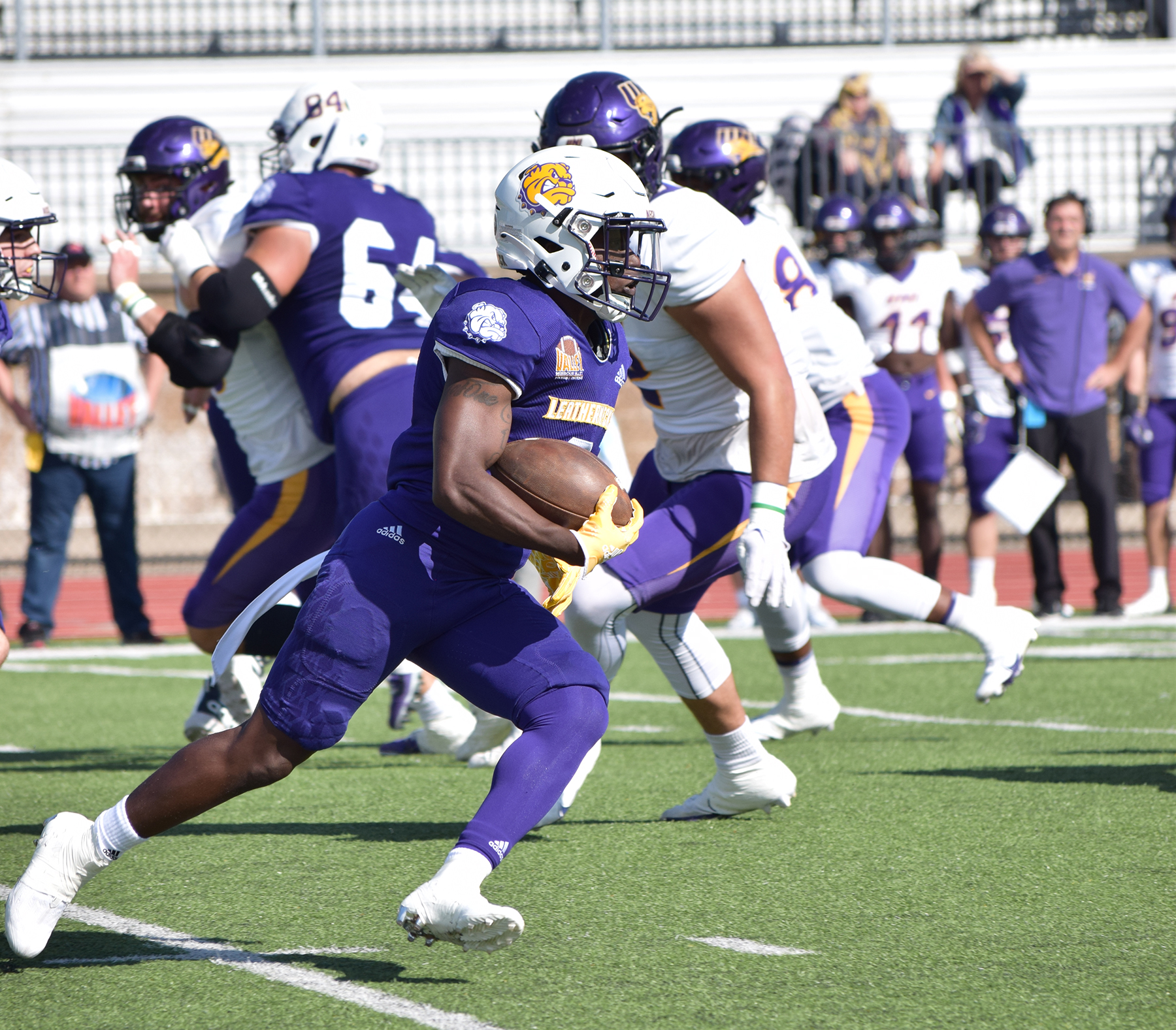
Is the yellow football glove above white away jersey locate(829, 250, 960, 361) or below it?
below

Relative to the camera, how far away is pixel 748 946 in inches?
121

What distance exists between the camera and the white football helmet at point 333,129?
5148mm

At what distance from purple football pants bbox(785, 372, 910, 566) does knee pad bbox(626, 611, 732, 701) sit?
3.13 feet

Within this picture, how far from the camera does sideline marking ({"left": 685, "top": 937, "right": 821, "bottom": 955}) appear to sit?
303 centimetres

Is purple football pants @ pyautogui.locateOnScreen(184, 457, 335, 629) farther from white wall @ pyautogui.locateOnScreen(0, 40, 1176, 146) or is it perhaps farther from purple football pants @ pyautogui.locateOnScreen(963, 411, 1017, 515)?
white wall @ pyautogui.locateOnScreen(0, 40, 1176, 146)

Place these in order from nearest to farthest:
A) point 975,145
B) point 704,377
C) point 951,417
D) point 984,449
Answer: point 704,377, point 984,449, point 951,417, point 975,145

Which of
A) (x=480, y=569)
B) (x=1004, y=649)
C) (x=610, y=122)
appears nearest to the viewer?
(x=480, y=569)

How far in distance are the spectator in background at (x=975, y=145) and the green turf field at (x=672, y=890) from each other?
30.3 ft

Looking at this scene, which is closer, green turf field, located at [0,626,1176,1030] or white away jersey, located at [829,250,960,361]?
green turf field, located at [0,626,1176,1030]

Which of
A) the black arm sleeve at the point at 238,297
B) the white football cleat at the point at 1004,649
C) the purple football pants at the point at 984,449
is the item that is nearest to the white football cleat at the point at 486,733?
the black arm sleeve at the point at 238,297

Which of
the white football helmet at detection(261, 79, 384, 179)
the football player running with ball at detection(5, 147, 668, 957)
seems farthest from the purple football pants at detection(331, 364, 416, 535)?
the football player running with ball at detection(5, 147, 668, 957)

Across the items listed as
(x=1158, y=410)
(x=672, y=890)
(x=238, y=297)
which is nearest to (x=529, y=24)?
(x=1158, y=410)

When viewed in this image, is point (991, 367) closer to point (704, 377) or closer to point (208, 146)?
point (208, 146)

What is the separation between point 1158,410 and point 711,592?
11.9ft
